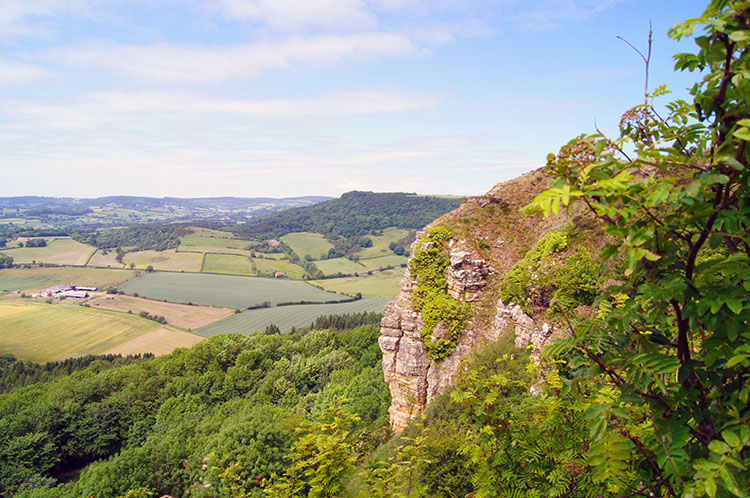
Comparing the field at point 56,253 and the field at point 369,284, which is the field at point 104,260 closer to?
the field at point 56,253

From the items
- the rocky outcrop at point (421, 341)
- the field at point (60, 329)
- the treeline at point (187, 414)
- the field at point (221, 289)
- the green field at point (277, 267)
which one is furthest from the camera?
the green field at point (277, 267)

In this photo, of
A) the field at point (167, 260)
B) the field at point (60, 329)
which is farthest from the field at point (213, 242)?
the field at point (60, 329)

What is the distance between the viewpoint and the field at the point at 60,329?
7750cm

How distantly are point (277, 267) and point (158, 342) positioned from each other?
3004 inches

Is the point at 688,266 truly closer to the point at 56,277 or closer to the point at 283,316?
the point at 283,316

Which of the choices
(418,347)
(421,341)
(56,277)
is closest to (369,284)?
(421,341)

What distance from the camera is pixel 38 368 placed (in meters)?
66.2

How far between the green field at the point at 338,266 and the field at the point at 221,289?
1809 centimetres

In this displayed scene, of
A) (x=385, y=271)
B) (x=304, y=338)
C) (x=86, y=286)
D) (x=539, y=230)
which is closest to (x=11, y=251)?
(x=86, y=286)

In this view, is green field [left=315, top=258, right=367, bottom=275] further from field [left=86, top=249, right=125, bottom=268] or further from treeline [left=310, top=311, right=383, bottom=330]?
field [left=86, top=249, right=125, bottom=268]

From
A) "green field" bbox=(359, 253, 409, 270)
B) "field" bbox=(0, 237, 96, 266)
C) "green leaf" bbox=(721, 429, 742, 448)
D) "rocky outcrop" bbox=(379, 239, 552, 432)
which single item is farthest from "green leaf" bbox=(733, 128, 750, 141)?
"field" bbox=(0, 237, 96, 266)

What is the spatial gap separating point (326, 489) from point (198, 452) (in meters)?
31.5

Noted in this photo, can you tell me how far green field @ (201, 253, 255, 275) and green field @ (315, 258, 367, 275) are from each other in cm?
2834

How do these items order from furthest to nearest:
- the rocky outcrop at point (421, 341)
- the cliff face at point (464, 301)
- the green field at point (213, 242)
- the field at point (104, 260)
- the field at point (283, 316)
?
the green field at point (213, 242) → the field at point (104, 260) → the field at point (283, 316) → the cliff face at point (464, 301) → the rocky outcrop at point (421, 341)
